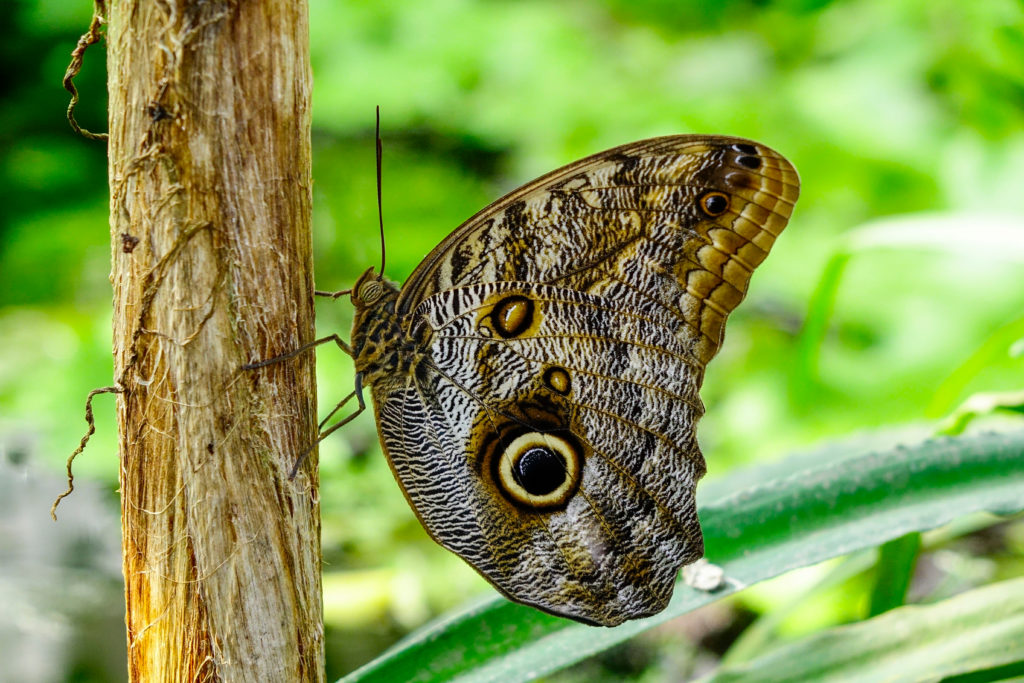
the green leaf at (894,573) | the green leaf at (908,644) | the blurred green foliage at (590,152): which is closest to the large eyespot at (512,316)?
the green leaf at (908,644)

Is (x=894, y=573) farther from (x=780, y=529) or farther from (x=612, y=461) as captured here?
(x=612, y=461)

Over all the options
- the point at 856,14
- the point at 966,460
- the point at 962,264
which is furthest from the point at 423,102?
the point at 966,460

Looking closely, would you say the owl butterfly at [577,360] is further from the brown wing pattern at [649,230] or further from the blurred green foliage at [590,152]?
the blurred green foliage at [590,152]

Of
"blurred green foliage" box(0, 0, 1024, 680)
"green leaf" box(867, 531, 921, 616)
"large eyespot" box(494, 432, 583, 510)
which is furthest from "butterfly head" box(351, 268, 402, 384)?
"blurred green foliage" box(0, 0, 1024, 680)

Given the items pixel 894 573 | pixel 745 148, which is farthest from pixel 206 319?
pixel 894 573

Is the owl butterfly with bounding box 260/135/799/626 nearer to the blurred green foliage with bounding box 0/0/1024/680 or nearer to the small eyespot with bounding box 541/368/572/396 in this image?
the small eyespot with bounding box 541/368/572/396
